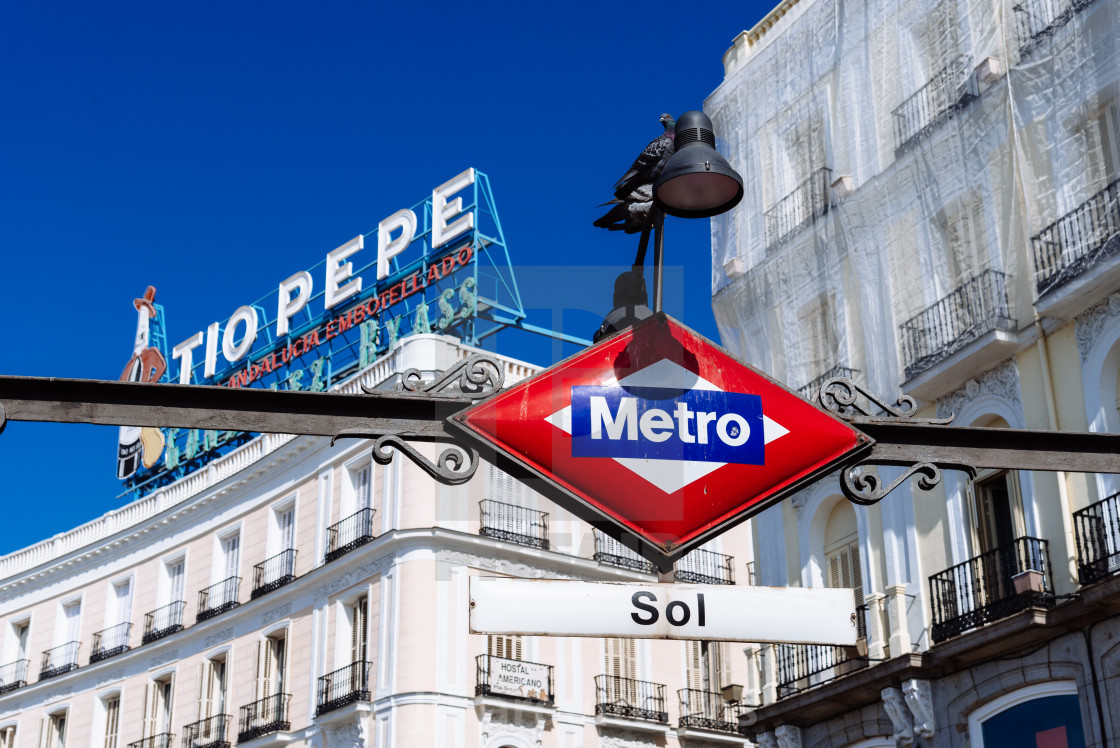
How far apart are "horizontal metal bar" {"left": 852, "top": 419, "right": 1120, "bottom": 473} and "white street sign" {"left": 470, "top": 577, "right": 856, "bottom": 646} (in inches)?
26.0

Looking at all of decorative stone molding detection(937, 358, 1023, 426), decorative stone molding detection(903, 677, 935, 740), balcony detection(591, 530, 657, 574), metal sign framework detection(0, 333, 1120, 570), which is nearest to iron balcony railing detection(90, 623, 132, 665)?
balcony detection(591, 530, 657, 574)

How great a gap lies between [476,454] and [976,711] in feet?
50.4

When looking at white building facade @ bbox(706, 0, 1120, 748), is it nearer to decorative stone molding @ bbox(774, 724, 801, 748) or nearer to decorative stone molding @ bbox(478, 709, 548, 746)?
decorative stone molding @ bbox(774, 724, 801, 748)

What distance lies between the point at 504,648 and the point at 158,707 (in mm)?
11329

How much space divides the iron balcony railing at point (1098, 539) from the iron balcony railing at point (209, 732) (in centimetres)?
2409

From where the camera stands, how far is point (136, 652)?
39000 mm

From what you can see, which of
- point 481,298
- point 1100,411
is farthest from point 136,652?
point 1100,411

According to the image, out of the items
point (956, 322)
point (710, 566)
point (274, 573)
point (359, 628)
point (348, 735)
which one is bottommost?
point (348, 735)

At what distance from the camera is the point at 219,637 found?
121 ft

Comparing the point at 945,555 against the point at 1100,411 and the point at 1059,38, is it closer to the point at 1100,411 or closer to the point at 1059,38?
the point at 1100,411

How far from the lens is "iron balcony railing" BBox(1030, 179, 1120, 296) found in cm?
1719

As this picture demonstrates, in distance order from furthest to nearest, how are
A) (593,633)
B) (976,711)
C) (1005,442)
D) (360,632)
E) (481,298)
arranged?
(481,298), (360,632), (976,711), (1005,442), (593,633)

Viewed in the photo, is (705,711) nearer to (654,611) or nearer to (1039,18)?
(1039,18)

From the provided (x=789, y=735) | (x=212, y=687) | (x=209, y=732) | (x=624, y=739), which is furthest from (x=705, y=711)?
(x=789, y=735)
